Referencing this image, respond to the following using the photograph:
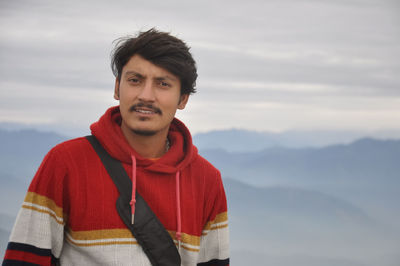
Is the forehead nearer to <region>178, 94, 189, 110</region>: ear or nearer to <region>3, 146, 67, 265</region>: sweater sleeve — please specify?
<region>178, 94, 189, 110</region>: ear

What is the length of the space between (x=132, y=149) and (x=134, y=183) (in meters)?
0.24

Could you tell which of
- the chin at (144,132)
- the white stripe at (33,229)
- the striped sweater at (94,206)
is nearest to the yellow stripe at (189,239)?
the striped sweater at (94,206)

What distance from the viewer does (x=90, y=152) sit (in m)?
3.31

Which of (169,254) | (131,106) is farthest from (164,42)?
(169,254)

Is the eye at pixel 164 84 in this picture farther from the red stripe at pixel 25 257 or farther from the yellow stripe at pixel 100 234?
the red stripe at pixel 25 257

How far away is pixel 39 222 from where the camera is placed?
3.08m

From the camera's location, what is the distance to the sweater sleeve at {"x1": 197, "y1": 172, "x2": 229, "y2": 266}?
145 inches

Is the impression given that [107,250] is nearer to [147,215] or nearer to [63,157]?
[147,215]

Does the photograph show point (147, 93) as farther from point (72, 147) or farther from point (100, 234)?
point (100, 234)

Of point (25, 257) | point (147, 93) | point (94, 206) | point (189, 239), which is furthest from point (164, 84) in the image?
point (25, 257)

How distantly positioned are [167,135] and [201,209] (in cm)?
58

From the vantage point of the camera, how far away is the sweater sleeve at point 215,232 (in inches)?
145

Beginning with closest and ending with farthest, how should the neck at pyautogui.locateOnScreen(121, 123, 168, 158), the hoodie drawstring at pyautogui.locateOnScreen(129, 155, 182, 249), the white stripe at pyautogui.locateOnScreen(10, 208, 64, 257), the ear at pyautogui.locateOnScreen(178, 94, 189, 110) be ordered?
the white stripe at pyautogui.locateOnScreen(10, 208, 64, 257), the hoodie drawstring at pyautogui.locateOnScreen(129, 155, 182, 249), the neck at pyautogui.locateOnScreen(121, 123, 168, 158), the ear at pyautogui.locateOnScreen(178, 94, 189, 110)

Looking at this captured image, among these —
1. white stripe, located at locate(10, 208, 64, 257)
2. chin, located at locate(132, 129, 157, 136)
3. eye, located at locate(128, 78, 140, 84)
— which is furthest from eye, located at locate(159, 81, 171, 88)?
white stripe, located at locate(10, 208, 64, 257)
